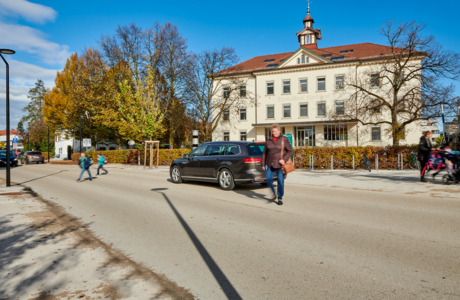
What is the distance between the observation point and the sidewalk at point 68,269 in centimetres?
327

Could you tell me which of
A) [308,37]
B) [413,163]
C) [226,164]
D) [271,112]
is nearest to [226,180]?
[226,164]

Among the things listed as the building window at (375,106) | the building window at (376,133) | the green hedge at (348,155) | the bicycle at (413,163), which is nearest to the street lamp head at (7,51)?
the green hedge at (348,155)

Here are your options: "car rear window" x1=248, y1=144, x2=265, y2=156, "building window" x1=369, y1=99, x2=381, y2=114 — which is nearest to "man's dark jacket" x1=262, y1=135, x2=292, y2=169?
"car rear window" x1=248, y1=144, x2=265, y2=156

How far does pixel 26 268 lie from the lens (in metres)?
3.95

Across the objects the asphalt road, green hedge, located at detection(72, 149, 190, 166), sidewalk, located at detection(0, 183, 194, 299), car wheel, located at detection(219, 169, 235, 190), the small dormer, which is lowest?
sidewalk, located at detection(0, 183, 194, 299)

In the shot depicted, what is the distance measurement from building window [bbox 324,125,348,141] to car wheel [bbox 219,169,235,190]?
31280 mm

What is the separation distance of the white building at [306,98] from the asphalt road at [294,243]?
31122 mm

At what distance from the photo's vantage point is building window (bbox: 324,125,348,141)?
38969 mm

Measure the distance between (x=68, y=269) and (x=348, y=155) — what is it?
17.9 m

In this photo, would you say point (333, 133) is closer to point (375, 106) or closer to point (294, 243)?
point (375, 106)

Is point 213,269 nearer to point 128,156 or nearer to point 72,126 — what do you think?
point 128,156

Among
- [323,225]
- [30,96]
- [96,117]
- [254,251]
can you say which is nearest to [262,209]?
[323,225]

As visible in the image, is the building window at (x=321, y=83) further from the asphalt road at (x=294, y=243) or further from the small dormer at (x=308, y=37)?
the asphalt road at (x=294, y=243)

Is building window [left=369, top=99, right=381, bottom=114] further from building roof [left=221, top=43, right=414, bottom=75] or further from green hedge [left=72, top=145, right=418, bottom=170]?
building roof [left=221, top=43, right=414, bottom=75]
